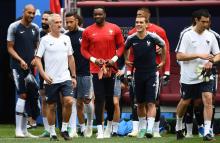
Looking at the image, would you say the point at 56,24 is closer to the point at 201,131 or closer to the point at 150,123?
the point at 150,123

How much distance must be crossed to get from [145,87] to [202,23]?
165cm

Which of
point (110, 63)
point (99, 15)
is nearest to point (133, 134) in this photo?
point (110, 63)

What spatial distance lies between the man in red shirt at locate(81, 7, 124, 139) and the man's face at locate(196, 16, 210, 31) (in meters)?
1.68

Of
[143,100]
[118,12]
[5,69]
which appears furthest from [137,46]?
[5,69]

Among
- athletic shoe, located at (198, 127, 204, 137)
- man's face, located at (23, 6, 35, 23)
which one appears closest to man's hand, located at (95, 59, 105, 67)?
man's face, located at (23, 6, 35, 23)

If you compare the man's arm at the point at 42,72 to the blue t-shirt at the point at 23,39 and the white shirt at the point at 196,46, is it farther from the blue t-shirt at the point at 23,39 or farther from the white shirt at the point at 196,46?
the white shirt at the point at 196,46

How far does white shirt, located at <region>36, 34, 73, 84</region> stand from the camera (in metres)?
15.3

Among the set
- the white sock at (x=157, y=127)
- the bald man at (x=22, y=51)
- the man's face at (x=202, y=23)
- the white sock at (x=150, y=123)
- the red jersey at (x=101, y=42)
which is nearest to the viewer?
the man's face at (x=202, y=23)

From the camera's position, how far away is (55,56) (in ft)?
50.3

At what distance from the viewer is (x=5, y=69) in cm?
2084

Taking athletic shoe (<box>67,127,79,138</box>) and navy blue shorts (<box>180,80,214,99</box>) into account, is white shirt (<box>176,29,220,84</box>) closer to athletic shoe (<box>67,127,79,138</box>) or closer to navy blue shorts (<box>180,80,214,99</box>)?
navy blue shorts (<box>180,80,214,99</box>)

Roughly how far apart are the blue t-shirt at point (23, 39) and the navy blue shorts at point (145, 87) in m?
2.18

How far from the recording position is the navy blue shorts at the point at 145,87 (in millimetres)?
15750

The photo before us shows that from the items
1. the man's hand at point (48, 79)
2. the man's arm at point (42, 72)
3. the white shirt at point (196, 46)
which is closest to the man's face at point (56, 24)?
the man's arm at point (42, 72)
